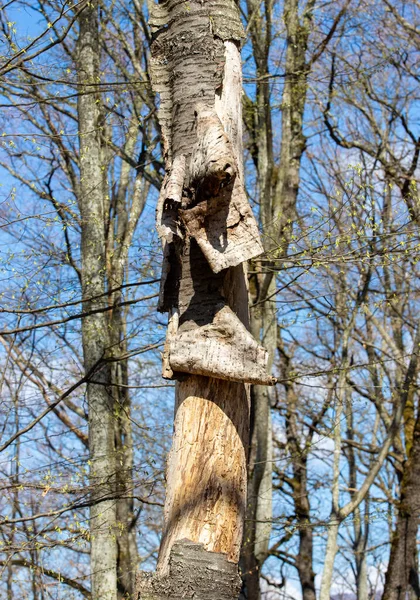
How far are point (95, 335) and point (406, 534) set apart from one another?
4824 millimetres

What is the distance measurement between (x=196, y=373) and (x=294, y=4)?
791 centimetres

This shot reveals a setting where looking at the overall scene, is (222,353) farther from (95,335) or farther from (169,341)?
(95,335)

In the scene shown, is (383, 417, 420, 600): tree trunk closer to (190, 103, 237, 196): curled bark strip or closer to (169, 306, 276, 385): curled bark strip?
(169, 306, 276, 385): curled bark strip

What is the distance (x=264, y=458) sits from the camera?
9078mm

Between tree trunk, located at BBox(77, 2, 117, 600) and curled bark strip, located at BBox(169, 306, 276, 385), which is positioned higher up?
tree trunk, located at BBox(77, 2, 117, 600)

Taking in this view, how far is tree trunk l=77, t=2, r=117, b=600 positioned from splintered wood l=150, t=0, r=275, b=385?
3367 millimetres

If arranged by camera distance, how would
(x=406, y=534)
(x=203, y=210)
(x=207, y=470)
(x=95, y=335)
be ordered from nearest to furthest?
(x=207, y=470) → (x=203, y=210) → (x=95, y=335) → (x=406, y=534)

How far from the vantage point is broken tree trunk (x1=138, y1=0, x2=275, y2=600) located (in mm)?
2988

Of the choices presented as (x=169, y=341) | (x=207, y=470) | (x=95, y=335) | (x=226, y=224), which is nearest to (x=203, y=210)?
(x=226, y=224)

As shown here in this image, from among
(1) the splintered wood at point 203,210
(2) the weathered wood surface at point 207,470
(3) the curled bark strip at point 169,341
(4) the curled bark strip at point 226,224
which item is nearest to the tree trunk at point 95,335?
(1) the splintered wood at point 203,210

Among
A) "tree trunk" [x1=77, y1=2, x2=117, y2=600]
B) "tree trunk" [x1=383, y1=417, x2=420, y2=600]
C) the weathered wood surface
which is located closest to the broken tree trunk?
the weathered wood surface

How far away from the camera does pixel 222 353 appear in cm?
315

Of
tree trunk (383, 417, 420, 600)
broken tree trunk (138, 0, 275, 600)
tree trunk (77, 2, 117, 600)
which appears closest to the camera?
broken tree trunk (138, 0, 275, 600)

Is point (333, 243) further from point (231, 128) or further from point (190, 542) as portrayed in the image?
point (190, 542)
